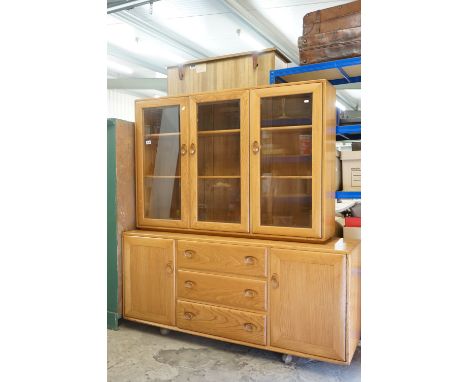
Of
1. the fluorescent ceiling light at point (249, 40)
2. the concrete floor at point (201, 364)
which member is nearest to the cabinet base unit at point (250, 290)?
the concrete floor at point (201, 364)

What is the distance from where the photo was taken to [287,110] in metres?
2.40

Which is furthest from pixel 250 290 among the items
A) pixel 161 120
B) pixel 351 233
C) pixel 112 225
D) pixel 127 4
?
pixel 127 4

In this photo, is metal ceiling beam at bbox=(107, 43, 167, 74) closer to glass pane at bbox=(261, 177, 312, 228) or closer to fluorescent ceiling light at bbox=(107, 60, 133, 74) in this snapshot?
fluorescent ceiling light at bbox=(107, 60, 133, 74)

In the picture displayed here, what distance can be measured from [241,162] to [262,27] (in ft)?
5.81

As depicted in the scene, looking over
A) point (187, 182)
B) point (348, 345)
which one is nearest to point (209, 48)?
→ point (187, 182)

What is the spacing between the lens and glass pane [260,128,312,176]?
2396 mm

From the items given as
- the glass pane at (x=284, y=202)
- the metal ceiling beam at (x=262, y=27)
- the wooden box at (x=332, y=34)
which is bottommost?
the glass pane at (x=284, y=202)

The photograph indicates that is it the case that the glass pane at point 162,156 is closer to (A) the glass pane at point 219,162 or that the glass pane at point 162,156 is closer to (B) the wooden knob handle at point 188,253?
(A) the glass pane at point 219,162

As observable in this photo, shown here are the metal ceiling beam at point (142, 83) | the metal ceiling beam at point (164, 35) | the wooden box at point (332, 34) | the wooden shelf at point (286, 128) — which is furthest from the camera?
the metal ceiling beam at point (142, 83)

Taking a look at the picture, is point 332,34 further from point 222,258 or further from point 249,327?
point 249,327

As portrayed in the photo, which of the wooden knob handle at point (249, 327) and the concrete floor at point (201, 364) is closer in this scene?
the concrete floor at point (201, 364)

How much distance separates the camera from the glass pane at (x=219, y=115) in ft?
8.33
